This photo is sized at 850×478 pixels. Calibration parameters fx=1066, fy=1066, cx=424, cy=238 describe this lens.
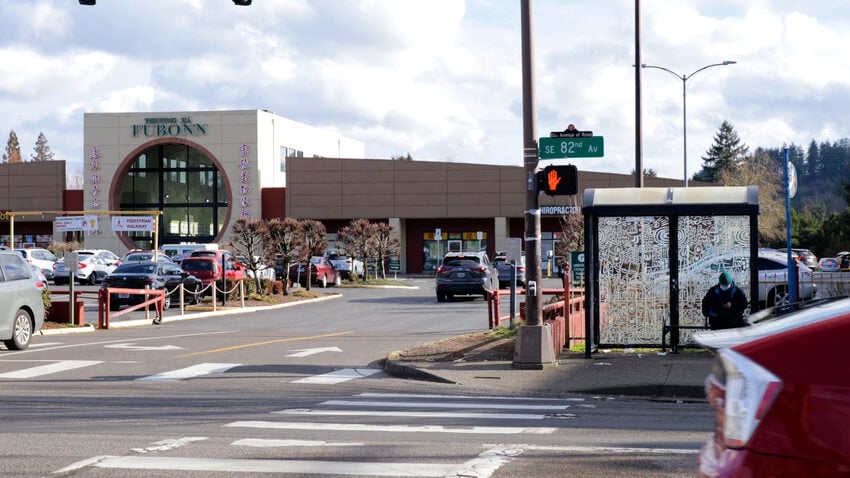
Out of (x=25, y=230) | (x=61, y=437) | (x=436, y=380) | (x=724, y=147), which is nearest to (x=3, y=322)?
(x=436, y=380)

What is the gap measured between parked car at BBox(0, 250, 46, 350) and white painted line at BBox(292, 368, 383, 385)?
21.1ft

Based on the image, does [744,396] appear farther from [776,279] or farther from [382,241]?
[382,241]

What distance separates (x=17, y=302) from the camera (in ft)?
63.0

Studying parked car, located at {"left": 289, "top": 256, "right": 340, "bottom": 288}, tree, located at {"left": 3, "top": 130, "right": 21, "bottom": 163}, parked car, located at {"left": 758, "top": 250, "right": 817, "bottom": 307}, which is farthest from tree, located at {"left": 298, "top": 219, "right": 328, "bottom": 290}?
tree, located at {"left": 3, "top": 130, "right": 21, "bottom": 163}

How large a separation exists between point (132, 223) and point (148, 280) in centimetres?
1683

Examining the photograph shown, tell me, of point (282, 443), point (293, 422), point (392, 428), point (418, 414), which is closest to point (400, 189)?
point (418, 414)

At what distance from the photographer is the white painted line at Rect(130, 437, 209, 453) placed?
8.69 meters

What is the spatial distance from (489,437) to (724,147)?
123 meters

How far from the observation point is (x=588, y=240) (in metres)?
16.5

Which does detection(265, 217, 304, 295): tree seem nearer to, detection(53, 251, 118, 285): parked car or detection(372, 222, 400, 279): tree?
detection(53, 251, 118, 285): parked car

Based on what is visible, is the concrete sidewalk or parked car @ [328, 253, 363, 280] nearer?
the concrete sidewalk

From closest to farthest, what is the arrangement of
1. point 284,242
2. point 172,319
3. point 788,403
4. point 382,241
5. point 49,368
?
point 788,403
point 49,368
point 172,319
point 284,242
point 382,241

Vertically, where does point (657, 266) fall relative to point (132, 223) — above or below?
below

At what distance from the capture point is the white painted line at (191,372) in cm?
1538
